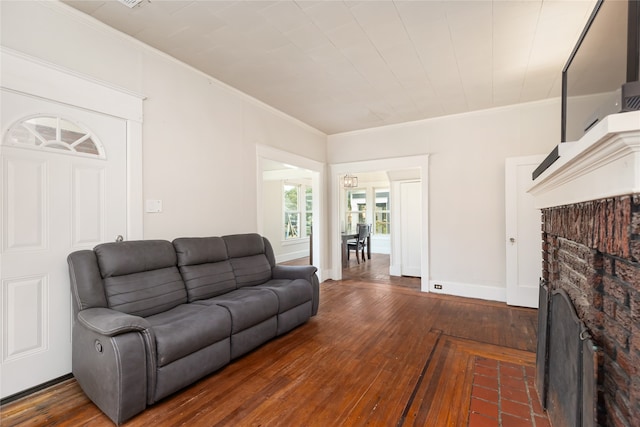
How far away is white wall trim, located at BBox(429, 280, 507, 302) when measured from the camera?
4.20m

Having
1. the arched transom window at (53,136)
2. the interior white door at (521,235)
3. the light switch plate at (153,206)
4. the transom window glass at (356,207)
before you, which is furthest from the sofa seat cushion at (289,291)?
the transom window glass at (356,207)

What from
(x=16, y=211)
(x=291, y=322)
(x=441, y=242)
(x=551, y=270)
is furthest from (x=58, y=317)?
(x=441, y=242)

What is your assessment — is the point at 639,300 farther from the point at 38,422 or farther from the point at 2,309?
the point at 2,309

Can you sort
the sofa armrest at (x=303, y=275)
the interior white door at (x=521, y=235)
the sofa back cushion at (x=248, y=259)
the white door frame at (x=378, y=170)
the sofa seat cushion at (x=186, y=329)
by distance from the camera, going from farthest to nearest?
the white door frame at (x=378, y=170) → the interior white door at (x=521, y=235) → the sofa armrest at (x=303, y=275) → the sofa back cushion at (x=248, y=259) → the sofa seat cushion at (x=186, y=329)

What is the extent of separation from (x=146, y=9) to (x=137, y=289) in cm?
220

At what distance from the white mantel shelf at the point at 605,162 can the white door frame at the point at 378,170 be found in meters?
3.47

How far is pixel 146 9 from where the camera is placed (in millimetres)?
2234

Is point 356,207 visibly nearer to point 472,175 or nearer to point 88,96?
point 472,175

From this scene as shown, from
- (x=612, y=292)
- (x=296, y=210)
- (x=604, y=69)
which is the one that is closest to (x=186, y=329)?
(x=612, y=292)

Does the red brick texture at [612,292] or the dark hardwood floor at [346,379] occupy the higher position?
the red brick texture at [612,292]

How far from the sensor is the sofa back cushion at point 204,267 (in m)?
2.69

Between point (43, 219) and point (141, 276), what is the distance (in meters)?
0.77

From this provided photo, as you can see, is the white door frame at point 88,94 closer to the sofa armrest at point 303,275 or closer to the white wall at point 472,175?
the sofa armrest at point 303,275

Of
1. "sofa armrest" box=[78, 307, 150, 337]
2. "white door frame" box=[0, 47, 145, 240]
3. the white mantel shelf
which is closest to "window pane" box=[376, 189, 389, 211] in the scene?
"white door frame" box=[0, 47, 145, 240]
